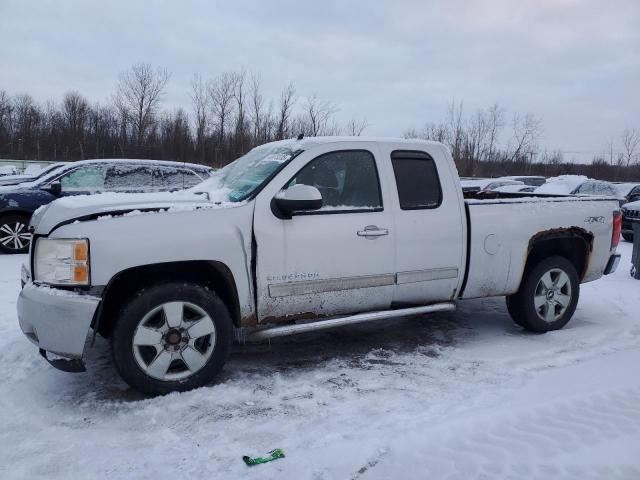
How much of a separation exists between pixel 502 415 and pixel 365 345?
1609 mm

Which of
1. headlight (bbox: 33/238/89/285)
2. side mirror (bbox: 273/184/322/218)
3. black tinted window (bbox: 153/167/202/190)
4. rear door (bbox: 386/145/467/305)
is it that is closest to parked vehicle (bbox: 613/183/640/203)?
black tinted window (bbox: 153/167/202/190)

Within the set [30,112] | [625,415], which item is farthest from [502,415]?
[30,112]

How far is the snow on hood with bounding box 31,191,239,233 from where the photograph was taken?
333 cm

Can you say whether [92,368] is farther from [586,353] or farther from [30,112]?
[30,112]

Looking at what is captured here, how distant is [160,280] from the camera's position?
352cm

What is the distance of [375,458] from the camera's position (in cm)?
278

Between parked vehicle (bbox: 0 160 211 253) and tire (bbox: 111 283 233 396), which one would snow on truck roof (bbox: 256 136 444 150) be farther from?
parked vehicle (bbox: 0 160 211 253)

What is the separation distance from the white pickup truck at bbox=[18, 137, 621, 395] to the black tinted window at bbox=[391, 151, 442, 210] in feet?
0.04

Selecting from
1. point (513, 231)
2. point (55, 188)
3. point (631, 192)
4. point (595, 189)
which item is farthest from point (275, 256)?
point (631, 192)

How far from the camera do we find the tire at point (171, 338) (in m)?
3.34

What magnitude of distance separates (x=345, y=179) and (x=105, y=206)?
6.09ft

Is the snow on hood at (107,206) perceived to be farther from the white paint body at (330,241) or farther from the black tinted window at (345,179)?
the black tinted window at (345,179)

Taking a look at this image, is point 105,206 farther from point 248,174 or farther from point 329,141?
point 329,141

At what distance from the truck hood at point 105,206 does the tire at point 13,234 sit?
20.6 feet
